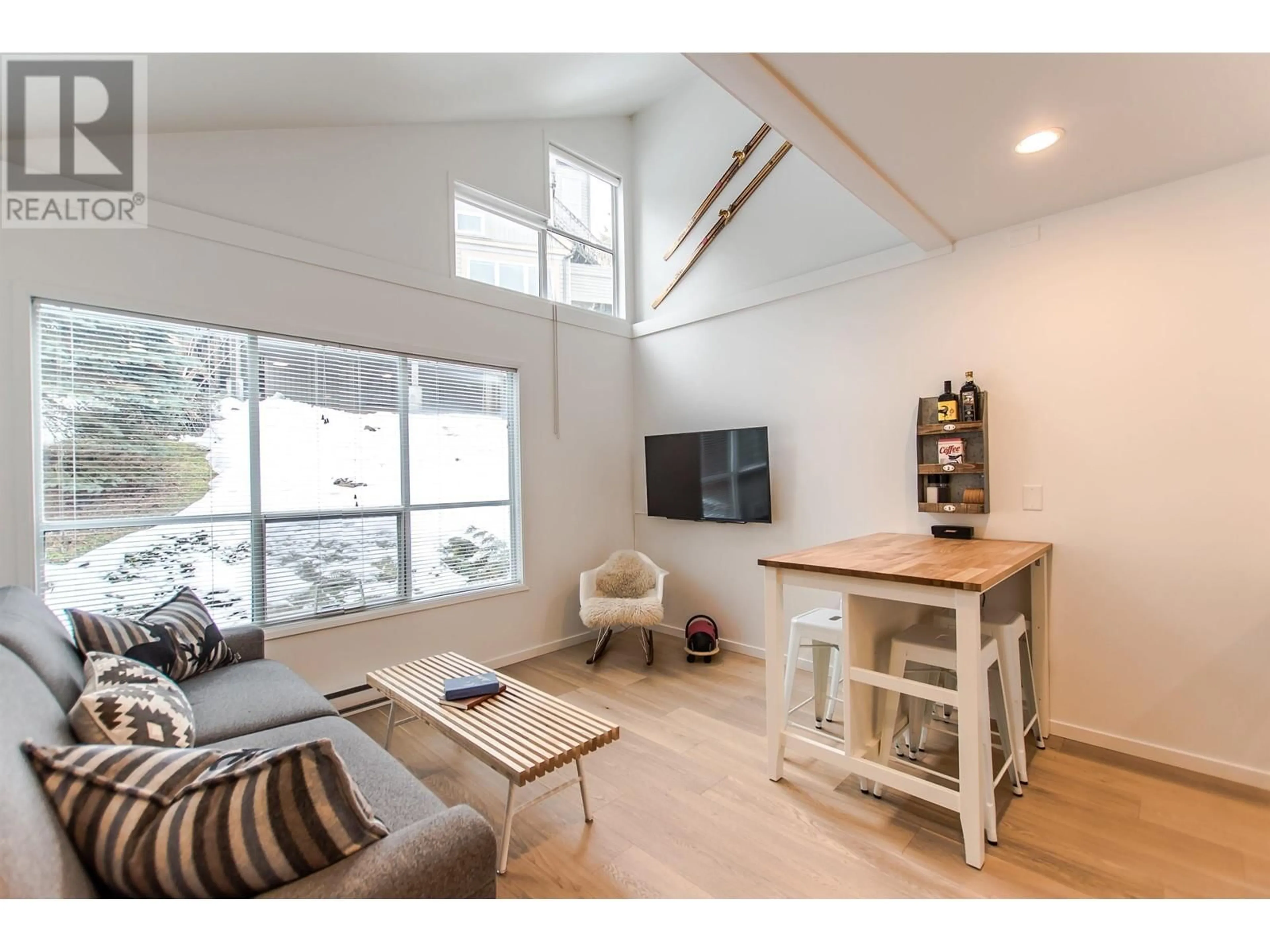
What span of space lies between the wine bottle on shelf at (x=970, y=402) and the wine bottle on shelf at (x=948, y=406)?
33 millimetres

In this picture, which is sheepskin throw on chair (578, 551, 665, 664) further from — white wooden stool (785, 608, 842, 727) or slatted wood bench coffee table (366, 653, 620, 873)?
slatted wood bench coffee table (366, 653, 620, 873)

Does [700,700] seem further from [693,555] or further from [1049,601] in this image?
[1049,601]

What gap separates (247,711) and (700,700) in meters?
2.15

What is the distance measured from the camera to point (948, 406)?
2852mm

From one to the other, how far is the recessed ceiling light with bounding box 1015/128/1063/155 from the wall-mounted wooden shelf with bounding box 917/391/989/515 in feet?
3.67

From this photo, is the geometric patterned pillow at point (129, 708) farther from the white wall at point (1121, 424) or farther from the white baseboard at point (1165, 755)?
the white baseboard at point (1165, 755)

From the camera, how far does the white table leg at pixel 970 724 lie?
1749mm

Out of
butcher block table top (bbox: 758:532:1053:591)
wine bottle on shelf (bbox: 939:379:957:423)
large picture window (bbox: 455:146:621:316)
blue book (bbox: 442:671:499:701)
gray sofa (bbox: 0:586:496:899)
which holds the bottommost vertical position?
blue book (bbox: 442:671:499:701)

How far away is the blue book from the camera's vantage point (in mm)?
2121

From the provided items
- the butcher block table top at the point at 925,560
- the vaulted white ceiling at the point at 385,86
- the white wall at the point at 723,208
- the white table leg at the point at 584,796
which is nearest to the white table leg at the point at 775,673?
the butcher block table top at the point at 925,560

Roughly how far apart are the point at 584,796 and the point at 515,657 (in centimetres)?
190

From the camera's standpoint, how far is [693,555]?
4.20 m

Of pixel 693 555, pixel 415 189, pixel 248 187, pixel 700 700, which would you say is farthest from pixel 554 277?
pixel 700 700

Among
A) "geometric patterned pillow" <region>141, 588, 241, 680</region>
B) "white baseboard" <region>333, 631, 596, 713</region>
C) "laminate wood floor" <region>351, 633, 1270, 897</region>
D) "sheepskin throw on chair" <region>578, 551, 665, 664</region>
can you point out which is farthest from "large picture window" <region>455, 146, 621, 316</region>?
"laminate wood floor" <region>351, 633, 1270, 897</region>
